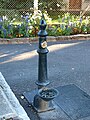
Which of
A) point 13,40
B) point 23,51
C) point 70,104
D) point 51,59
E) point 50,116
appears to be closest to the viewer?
point 50,116

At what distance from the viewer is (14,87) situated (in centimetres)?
400

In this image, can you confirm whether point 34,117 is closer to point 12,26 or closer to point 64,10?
point 12,26

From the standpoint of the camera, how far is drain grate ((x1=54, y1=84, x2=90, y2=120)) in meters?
3.21

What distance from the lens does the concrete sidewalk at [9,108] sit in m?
2.81

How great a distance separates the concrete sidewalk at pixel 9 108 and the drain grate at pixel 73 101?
629mm

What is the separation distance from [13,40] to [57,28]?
62.2 inches

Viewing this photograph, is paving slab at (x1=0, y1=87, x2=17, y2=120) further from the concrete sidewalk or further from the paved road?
the paved road

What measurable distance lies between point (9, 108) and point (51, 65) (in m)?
2.29

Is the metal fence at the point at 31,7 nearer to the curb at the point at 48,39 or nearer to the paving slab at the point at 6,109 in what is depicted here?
the curb at the point at 48,39

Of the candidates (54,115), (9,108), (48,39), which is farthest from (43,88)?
(48,39)

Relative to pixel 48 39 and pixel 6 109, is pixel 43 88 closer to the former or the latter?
pixel 6 109

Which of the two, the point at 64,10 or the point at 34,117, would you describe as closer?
the point at 34,117

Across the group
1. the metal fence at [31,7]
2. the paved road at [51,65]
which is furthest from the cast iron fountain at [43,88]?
the metal fence at [31,7]

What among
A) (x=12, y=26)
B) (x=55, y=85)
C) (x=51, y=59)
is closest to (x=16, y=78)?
(x=55, y=85)
